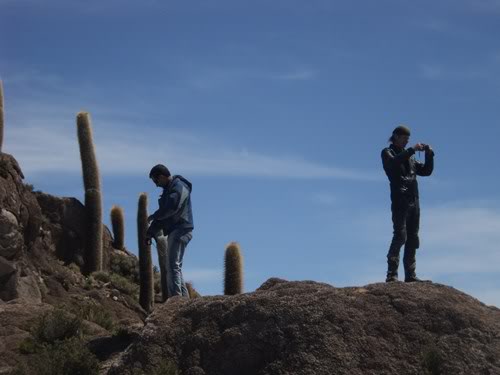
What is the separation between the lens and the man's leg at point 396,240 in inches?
547

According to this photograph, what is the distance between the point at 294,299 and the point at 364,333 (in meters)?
0.89

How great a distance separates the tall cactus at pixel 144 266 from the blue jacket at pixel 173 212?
15702 millimetres

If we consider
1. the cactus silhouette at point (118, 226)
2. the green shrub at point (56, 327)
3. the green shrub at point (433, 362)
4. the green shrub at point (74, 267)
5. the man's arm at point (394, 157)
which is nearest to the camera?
the green shrub at point (433, 362)

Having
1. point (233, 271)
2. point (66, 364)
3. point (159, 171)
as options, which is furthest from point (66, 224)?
point (66, 364)

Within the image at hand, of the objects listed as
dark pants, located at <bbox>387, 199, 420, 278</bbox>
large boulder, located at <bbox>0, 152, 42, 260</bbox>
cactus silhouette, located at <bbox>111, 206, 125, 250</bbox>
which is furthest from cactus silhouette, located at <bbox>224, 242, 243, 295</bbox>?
cactus silhouette, located at <bbox>111, 206, 125, 250</bbox>

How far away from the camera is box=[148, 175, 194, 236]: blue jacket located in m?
14.1

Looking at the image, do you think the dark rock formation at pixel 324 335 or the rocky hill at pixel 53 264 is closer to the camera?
the dark rock formation at pixel 324 335

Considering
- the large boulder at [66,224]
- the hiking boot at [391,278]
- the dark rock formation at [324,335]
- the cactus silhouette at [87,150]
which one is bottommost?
the dark rock formation at [324,335]

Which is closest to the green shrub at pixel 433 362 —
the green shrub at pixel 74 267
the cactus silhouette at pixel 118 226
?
the green shrub at pixel 74 267

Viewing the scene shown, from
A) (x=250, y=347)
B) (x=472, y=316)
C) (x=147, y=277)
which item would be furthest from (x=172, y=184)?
(x=147, y=277)

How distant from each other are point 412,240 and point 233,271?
807cm

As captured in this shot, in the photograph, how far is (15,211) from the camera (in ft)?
84.6

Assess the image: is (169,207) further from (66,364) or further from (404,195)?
(404,195)

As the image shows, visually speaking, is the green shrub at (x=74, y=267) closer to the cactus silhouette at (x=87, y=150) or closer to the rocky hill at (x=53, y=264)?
the rocky hill at (x=53, y=264)
